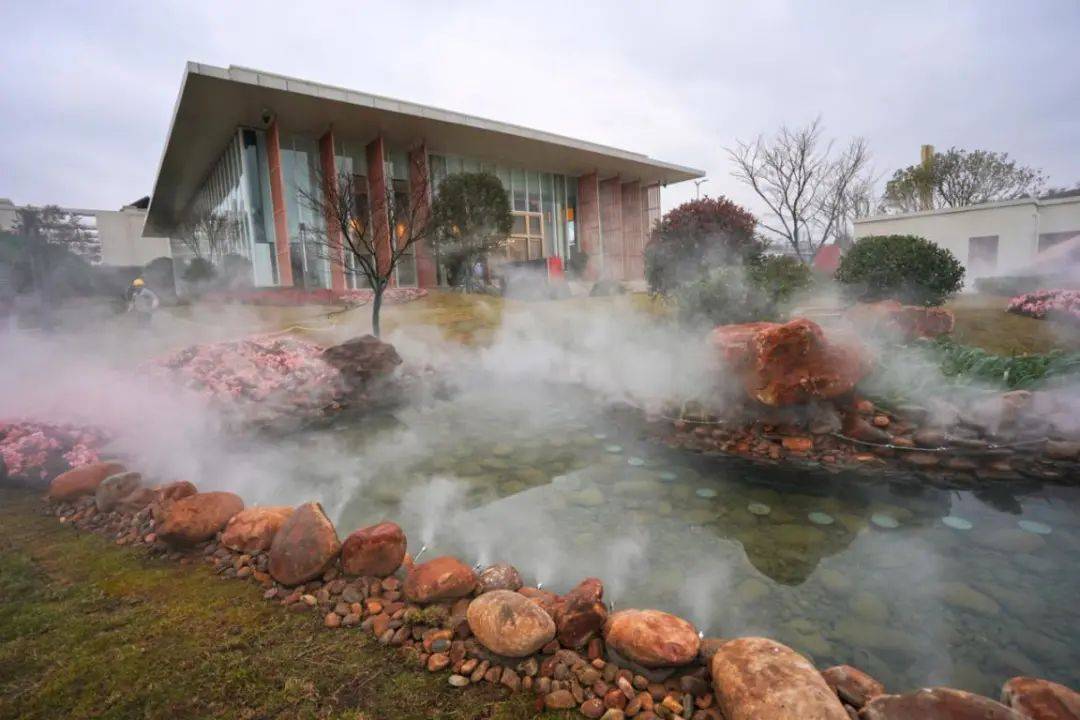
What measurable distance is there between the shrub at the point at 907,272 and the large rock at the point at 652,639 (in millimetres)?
8417

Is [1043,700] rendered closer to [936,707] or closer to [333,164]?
[936,707]

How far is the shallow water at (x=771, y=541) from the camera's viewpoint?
2.11 m

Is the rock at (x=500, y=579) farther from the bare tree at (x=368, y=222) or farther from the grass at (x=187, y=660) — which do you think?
the bare tree at (x=368, y=222)

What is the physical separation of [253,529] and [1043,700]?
3.27m

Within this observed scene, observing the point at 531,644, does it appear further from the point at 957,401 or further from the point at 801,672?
the point at 957,401

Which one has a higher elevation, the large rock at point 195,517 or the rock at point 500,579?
the large rock at point 195,517

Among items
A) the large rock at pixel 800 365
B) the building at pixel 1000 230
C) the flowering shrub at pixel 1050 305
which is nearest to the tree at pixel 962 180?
the building at pixel 1000 230

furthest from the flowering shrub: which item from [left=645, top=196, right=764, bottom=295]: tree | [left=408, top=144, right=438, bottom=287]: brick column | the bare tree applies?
[left=408, top=144, right=438, bottom=287]: brick column

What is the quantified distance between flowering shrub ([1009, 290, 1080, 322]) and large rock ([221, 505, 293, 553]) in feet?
34.4

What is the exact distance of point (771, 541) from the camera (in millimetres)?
2908

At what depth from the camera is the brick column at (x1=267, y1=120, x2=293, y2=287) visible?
44.7 ft

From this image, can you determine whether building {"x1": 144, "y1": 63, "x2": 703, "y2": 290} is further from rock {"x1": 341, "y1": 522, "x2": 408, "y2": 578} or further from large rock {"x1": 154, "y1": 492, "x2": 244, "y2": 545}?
rock {"x1": 341, "y1": 522, "x2": 408, "y2": 578}

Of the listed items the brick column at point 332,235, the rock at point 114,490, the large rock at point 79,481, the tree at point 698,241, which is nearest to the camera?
the rock at point 114,490

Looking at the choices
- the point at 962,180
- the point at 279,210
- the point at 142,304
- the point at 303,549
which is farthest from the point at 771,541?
the point at 962,180
